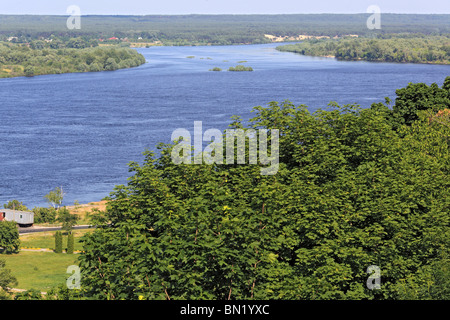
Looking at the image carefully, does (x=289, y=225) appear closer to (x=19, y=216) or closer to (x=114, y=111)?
(x=19, y=216)

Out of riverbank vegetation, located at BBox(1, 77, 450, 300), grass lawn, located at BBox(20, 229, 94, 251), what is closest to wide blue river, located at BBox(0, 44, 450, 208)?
grass lawn, located at BBox(20, 229, 94, 251)

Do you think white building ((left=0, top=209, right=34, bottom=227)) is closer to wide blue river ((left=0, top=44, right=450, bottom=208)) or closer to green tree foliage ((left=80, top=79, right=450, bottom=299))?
wide blue river ((left=0, top=44, right=450, bottom=208))

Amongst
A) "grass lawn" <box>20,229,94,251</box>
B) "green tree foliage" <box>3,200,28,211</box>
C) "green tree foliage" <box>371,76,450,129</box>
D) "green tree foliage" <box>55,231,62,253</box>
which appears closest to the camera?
"green tree foliage" <box>371,76,450,129</box>

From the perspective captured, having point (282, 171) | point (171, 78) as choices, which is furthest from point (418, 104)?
point (171, 78)

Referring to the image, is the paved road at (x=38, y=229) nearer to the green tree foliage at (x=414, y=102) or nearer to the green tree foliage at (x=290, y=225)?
the green tree foliage at (x=414, y=102)

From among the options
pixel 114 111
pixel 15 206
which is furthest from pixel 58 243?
pixel 114 111
